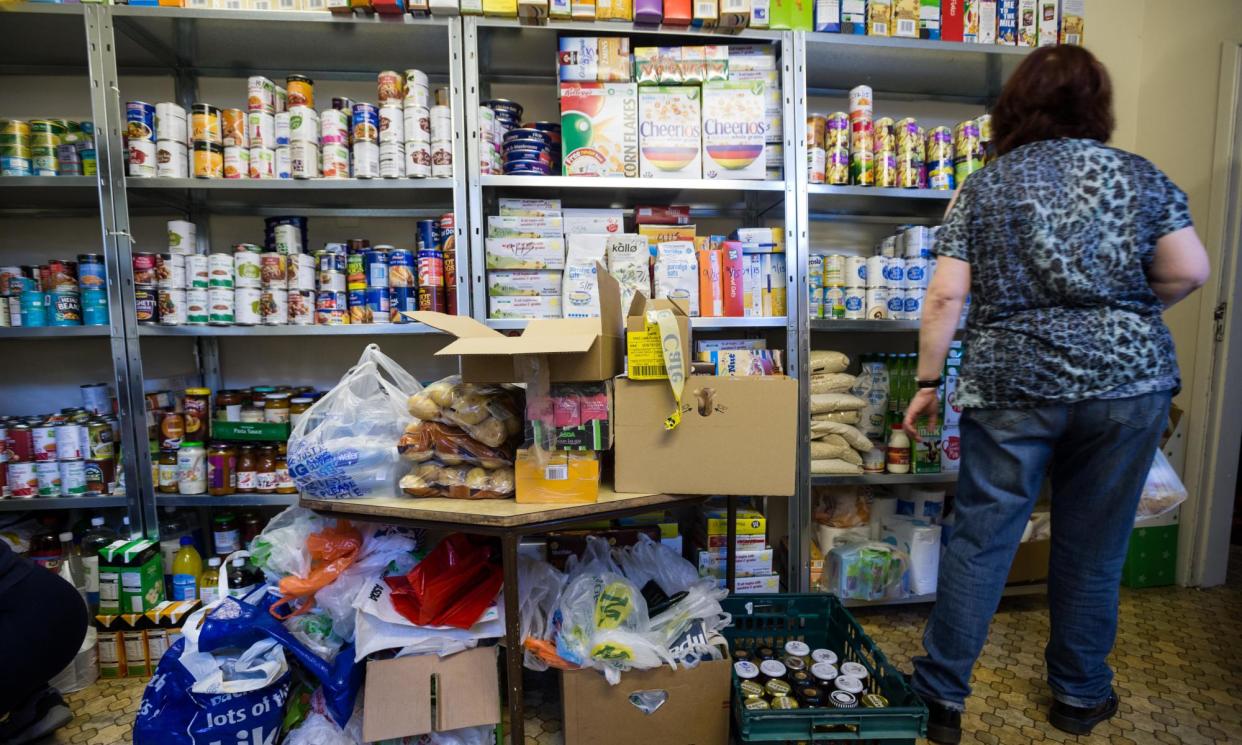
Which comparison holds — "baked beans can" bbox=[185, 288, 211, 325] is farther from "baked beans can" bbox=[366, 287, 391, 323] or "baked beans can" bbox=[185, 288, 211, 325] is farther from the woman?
the woman

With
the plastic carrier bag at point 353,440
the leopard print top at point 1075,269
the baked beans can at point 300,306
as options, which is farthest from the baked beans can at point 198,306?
the leopard print top at point 1075,269

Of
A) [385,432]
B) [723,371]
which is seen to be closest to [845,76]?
[723,371]

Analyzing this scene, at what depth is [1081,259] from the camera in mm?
1244

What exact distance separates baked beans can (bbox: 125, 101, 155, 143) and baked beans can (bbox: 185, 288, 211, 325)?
0.51 meters

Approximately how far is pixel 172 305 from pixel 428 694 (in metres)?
1.57

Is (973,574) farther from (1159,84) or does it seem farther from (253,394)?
(1159,84)

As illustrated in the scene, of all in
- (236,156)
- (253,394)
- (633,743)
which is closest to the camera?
(633,743)

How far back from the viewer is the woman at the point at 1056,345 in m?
1.25

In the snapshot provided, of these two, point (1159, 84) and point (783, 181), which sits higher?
point (1159, 84)

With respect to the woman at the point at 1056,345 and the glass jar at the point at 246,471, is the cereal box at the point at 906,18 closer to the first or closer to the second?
the woman at the point at 1056,345

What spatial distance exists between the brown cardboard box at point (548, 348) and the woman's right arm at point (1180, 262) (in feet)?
4.02

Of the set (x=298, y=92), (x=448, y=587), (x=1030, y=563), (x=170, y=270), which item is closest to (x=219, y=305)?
(x=170, y=270)

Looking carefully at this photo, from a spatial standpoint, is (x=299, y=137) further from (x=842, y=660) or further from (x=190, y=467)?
(x=842, y=660)

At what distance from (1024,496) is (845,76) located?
1.85 meters
